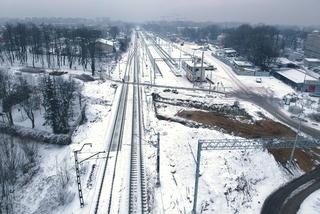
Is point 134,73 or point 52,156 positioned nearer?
point 52,156

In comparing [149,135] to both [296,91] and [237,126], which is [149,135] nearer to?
[237,126]

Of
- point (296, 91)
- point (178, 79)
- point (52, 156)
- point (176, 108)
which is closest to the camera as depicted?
point (52, 156)

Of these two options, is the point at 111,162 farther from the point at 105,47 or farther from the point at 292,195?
the point at 105,47

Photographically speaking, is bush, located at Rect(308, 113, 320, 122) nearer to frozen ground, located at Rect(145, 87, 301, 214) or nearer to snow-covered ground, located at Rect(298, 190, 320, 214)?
frozen ground, located at Rect(145, 87, 301, 214)

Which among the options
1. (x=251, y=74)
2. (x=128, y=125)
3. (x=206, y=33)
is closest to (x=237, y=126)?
(x=128, y=125)

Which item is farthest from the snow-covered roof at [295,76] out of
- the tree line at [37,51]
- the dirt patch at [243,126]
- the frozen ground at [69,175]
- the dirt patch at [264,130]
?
the tree line at [37,51]

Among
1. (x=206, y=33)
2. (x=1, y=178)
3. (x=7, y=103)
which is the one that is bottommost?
(x=1, y=178)

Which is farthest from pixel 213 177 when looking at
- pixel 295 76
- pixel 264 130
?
pixel 295 76
